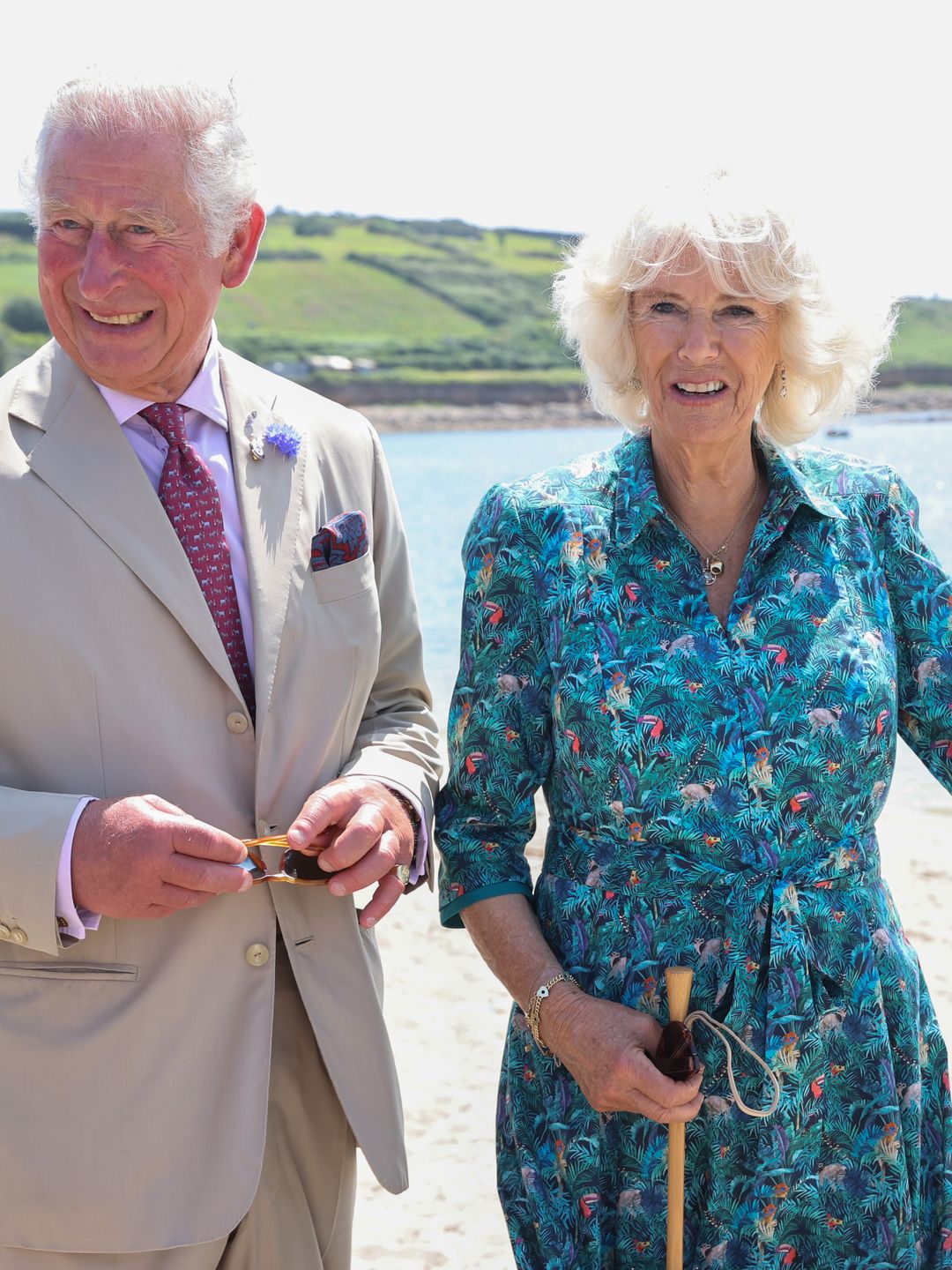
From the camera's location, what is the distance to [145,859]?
1.88 meters

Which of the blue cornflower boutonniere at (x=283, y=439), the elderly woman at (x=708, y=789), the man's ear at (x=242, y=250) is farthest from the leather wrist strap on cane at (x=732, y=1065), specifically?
the man's ear at (x=242, y=250)

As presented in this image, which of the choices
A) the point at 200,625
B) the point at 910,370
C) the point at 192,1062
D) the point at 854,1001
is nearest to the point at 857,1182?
the point at 854,1001

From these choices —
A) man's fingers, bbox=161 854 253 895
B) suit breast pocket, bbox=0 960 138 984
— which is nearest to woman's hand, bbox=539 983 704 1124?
man's fingers, bbox=161 854 253 895

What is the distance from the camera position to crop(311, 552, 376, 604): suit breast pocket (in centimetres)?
222

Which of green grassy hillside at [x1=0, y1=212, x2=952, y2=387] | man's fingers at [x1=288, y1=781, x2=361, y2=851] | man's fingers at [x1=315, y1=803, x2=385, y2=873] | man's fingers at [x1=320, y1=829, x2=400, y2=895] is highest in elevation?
man's fingers at [x1=288, y1=781, x2=361, y2=851]

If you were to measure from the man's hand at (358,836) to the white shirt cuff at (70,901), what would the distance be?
0.30 metres

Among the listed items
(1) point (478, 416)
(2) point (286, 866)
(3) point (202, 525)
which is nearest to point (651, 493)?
(3) point (202, 525)

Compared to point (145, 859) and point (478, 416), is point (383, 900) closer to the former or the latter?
point (145, 859)

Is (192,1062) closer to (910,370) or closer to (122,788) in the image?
(122,788)

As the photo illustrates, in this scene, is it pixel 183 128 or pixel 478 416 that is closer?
pixel 183 128

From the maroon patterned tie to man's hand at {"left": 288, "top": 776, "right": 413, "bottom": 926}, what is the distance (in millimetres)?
204

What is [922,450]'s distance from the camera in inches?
2191

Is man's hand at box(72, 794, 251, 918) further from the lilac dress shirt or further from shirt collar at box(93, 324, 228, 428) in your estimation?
shirt collar at box(93, 324, 228, 428)

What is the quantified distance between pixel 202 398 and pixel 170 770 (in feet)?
2.02
